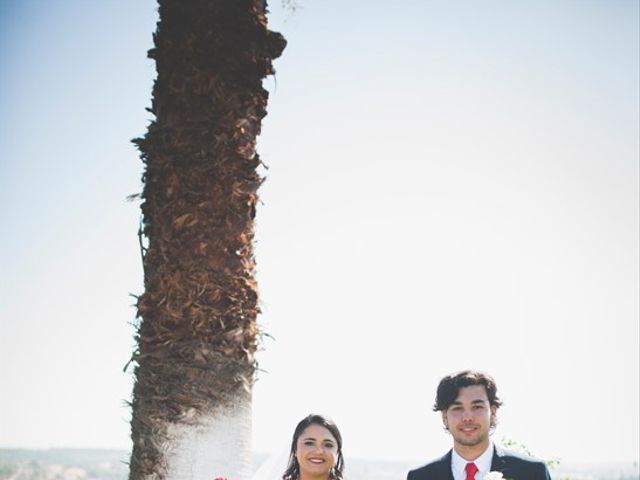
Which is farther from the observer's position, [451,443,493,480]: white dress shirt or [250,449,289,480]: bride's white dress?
[250,449,289,480]: bride's white dress

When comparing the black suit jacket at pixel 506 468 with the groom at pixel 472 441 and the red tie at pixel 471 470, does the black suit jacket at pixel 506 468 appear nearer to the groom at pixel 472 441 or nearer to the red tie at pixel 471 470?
the groom at pixel 472 441

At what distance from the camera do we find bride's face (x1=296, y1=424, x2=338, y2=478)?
4.31m

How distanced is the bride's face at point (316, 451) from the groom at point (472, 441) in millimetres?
683

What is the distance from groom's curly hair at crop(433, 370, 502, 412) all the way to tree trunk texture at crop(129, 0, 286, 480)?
1341mm

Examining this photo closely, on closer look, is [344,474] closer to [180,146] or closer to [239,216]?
[239,216]

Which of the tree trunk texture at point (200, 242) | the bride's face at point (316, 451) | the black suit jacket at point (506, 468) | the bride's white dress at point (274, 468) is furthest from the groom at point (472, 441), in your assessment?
the tree trunk texture at point (200, 242)

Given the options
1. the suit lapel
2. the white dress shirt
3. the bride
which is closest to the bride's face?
the bride

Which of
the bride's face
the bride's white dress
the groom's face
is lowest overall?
the bride's white dress

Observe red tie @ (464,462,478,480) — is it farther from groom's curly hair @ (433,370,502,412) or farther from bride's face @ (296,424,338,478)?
bride's face @ (296,424,338,478)

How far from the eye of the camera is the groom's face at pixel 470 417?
14.5 ft

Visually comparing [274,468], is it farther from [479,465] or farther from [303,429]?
[479,465]

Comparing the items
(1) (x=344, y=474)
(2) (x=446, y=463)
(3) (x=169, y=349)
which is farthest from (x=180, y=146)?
(2) (x=446, y=463)

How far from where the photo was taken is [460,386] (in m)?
4.53

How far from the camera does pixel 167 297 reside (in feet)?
14.9
